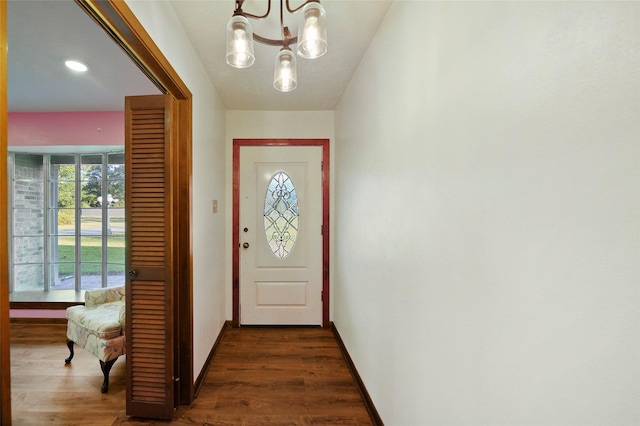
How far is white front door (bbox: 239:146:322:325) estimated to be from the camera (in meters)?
2.96

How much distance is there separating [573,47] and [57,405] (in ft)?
10.4

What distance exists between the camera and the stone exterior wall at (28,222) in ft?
10.1

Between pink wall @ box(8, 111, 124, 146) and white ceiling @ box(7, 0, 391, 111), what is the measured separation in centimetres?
11

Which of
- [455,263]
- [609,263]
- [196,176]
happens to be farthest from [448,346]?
[196,176]

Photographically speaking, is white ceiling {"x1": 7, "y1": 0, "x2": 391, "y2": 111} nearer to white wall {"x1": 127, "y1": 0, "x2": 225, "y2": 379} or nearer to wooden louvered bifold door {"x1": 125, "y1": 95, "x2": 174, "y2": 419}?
white wall {"x1": 127, "y1": 0, "x2": 225, "y2": 379}

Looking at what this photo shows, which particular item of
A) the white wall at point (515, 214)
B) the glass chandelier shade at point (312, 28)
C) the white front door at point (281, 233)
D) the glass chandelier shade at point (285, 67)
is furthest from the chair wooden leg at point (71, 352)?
the glass chandelier shade at point (312, 28)

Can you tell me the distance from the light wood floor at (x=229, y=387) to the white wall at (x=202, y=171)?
29cm

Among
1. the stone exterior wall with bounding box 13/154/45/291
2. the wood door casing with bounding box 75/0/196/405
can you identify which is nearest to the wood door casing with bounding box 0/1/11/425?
the wood door casing with bounding box 75/0/196/405

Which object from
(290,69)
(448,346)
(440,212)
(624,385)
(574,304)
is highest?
(290,69)

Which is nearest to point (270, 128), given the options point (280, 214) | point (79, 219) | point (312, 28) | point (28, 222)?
point (280, 214)

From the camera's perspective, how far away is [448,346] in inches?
36.7

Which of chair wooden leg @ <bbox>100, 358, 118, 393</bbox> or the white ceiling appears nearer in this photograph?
the white ceiling

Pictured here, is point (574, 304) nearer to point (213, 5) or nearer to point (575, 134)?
point (575, 134)

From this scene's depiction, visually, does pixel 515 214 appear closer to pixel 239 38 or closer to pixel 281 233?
pixel 239 38
